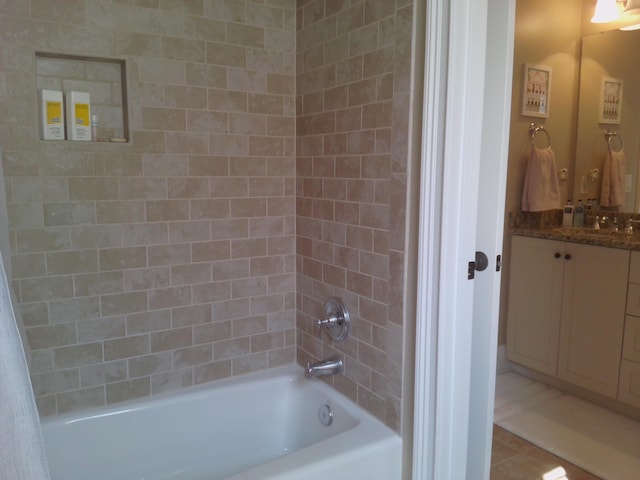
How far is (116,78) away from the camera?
1.98 meters

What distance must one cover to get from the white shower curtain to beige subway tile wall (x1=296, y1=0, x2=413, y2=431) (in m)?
1.23

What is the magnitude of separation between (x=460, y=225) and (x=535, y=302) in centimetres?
193

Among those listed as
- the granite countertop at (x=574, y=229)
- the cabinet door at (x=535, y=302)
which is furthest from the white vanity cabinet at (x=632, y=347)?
the cabinet door at (x=535, y=302)

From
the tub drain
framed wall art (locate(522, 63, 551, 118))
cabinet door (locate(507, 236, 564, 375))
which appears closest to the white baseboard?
cabinet door (locate(507, 236, 564, 375))

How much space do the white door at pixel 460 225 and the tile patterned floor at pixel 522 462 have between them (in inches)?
25.7

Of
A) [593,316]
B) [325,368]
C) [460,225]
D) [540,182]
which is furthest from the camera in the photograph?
[540,182]

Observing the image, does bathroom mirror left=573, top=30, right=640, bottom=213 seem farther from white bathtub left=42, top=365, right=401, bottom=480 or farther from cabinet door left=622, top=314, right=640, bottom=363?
white bathtub left=42, top=365, right=401, bottom=480

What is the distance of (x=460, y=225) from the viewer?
1537mm

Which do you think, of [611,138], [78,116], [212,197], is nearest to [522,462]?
[212,197]

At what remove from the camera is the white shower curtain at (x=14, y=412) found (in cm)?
64

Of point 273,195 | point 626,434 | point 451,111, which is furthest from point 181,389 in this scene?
point 626,434

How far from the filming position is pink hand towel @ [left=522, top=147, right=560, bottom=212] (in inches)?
124

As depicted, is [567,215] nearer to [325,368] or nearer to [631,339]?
[631,339]

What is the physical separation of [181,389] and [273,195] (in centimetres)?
94
